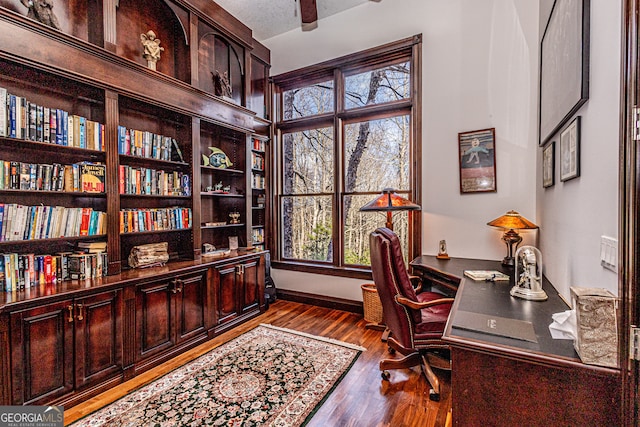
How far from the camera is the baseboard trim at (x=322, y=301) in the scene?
12.1 ft

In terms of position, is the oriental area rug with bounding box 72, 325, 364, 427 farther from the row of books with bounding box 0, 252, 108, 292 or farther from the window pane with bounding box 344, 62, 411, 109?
the window pane with bounding box 344, 62, 411, 109

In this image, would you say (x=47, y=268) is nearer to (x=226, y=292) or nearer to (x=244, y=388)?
(x=226, y=292)

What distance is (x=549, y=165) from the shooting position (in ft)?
7.22

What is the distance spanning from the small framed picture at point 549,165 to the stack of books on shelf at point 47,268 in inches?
141

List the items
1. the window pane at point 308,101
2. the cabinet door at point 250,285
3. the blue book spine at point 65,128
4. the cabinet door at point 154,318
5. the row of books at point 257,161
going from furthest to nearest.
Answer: the row of books at point 257,161
the window pane at point 308,101
the cabinet door at point 250,285
the cabinet door at point 154,318
the blue book spine at point 65,128

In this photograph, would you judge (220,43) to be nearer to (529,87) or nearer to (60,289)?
(60,289)

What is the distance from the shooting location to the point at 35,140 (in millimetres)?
2061

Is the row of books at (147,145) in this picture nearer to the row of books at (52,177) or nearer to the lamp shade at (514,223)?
the row of books at (52,177)

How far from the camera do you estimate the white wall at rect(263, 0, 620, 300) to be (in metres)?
2.83

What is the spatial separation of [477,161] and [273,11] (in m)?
3.15

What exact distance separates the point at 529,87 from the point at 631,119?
2277 mm

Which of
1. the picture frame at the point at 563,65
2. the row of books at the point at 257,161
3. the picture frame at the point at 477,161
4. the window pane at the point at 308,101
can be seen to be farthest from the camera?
the row of books at the point at 257,161

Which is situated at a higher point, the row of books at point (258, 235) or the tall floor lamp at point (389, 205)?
the tall floor lamp at point (389, 205)

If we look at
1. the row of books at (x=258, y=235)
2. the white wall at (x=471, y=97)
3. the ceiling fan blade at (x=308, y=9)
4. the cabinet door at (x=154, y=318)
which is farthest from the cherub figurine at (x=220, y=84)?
the cabinet door at (x=154, y=318)
